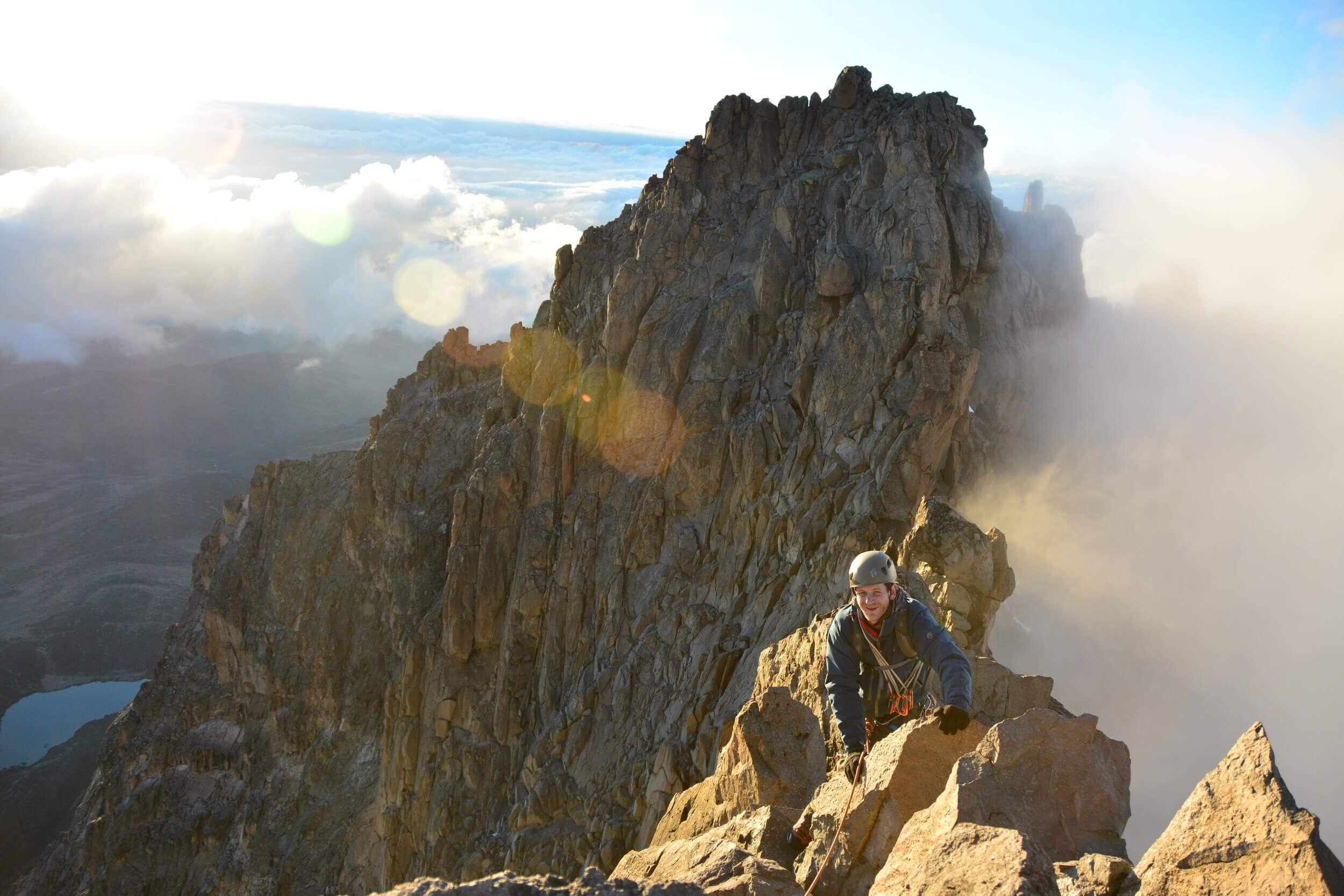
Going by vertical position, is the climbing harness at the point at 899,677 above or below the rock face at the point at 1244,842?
below

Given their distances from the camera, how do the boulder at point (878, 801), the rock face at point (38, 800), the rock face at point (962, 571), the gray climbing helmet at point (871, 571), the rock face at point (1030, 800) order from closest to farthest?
the rock face at point (1030, 800) → the boulder at point (878, 801) → the gray climbing helmet at point (871, 571) → the rock face at point (962, 571) → the rock face at point (38, 800)

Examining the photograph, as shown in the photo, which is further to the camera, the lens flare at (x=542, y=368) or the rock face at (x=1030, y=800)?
the lens flare at (x=542, y=368)

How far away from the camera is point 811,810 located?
12.0 meters

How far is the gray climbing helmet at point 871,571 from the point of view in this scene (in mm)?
11906

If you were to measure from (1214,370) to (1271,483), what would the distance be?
29.4 ft

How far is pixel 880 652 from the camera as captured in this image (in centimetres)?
1241

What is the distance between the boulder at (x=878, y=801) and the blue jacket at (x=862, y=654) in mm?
519

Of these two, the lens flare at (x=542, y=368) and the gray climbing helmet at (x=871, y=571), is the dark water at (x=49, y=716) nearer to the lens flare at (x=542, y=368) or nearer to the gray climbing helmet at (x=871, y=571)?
the lens flare at (x=542, y=368)

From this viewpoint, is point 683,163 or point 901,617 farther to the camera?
point 683,163

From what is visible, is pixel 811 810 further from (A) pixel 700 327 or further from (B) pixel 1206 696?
(B) pixel 1206 696

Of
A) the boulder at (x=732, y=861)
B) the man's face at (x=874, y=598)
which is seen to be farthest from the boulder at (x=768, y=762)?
the man's face at (x=874, y=598)

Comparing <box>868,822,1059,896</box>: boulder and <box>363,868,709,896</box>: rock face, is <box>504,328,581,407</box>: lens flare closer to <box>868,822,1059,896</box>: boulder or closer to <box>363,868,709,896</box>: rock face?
<box>868,822,1059,896</box>: boulder

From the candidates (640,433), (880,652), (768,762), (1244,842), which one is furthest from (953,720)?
(640,433)

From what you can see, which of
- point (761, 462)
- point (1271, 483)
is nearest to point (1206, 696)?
point (1271, 483)
